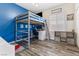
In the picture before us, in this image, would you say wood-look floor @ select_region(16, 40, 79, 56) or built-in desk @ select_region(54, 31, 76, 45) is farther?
built-in desk @ select_region(54, 31, 76, 45)

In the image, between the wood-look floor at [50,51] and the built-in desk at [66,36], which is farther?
the built-in desk at [66,36]

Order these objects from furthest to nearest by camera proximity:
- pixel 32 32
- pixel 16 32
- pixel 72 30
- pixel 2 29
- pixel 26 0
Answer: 1. pixel 32 32
2. pixel 16 32
3. pixel 72 30
4. pixel 2 29
5. pixel 26 0

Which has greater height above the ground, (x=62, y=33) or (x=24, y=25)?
(x=24, y=25)

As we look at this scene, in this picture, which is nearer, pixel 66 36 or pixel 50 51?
pixel 50 51

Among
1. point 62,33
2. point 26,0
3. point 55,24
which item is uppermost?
point 26,0

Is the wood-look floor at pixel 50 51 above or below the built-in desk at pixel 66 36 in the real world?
below

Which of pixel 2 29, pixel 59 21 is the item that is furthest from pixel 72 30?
pixel 2 29

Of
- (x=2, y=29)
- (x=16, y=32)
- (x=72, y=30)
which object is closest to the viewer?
(x=2, y=29)

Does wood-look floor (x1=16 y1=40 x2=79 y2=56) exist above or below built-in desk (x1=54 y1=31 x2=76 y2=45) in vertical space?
below

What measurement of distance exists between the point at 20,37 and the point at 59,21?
1.67 m

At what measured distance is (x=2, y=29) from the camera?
1828 mm

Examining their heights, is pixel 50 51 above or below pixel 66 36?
below

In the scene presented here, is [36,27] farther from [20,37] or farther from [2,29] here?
[2,29]

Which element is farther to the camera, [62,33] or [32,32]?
[32,32]
